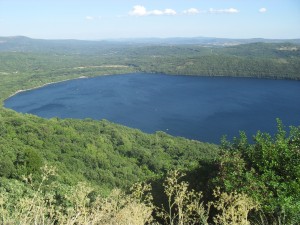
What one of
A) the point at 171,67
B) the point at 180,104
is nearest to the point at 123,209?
the point at 180,104

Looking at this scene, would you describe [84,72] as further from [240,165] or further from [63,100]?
[240,165]

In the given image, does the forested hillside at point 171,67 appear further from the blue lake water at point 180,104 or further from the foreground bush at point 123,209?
the foreground bush at point 123,209

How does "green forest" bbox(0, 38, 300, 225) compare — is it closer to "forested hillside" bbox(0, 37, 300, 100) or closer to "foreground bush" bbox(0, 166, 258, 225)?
"foreground bush" bbox(0, 166, 258, 225)

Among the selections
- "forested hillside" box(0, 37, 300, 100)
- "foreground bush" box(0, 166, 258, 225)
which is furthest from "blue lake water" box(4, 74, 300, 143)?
"foreground bush" box(0, 166, 258, 225)

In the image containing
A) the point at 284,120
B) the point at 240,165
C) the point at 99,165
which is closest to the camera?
the point at 240,165

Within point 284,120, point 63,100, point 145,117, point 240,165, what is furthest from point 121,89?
point 240,165

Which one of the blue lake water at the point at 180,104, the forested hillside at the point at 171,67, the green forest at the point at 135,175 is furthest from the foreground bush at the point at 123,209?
the forested hillside at the point at 171,67
